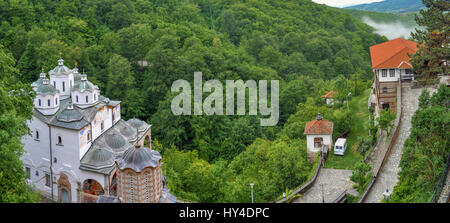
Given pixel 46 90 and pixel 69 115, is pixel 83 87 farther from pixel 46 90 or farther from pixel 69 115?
pixel 69 115

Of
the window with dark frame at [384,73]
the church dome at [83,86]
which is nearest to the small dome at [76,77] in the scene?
→ the church dome at [83,86]

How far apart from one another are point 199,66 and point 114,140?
72.3ft

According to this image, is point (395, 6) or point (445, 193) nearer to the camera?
point (445, 193)

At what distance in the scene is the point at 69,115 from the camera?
96.7 feet

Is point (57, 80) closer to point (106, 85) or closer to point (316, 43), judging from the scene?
point (106, 85)

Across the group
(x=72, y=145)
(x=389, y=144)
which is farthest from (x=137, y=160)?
(x=389, y=144)

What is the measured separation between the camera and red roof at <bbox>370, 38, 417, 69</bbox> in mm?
31822

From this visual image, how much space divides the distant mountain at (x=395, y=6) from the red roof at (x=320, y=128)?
362 feet

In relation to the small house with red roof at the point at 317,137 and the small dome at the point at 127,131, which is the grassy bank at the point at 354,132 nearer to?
the small house with red roof at the point at 317,137

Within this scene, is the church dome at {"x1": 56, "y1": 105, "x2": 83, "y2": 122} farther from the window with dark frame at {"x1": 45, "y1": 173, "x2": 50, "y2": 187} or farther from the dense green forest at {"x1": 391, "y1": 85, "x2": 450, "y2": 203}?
the dense green forest at {"x1": 391, "y1": 85, "x2": 450, "y2": 203}

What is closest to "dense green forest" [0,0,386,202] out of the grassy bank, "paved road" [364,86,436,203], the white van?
the grassy bank

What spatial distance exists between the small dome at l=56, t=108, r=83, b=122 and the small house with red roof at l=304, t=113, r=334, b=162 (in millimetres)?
14541

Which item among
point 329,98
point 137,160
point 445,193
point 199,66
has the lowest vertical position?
point 445,193
